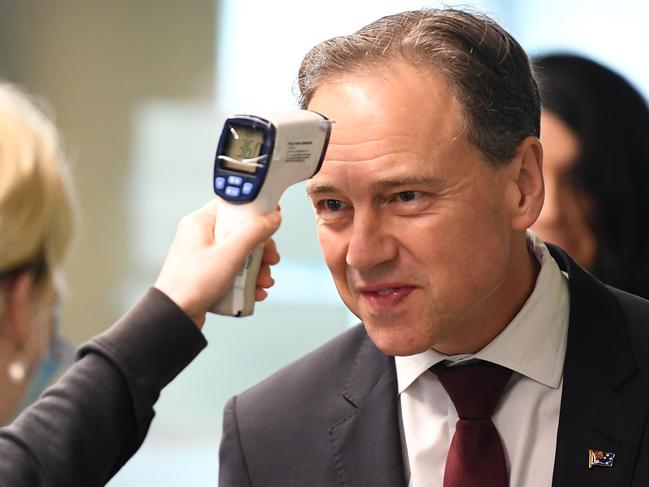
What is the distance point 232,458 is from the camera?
1.99 meters

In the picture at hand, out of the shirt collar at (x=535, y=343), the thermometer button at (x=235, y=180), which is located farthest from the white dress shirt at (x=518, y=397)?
the thermometer button at (x=235, y=180)

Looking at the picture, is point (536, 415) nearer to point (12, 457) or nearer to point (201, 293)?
point (201, 293)

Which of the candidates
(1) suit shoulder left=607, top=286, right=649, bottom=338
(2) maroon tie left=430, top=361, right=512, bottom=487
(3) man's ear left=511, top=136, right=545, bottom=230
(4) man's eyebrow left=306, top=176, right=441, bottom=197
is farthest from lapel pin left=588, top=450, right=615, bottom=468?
(4) man's eyebrow left=306, top=176, right=441, bottom=197

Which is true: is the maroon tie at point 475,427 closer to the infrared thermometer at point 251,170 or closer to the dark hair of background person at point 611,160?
the infrared thermometer at point 251,170

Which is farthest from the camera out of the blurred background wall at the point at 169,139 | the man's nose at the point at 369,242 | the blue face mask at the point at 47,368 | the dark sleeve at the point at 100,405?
the blurred background wall at the point at 169,139

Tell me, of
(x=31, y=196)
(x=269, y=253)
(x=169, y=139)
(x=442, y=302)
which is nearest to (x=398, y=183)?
(x=442, y=302)

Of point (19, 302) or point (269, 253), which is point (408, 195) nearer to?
point (269, 253)

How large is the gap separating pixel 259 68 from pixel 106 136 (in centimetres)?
96

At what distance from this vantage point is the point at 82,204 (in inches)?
236

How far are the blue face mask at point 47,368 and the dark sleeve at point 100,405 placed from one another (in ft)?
4.39

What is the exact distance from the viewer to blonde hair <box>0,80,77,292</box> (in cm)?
230

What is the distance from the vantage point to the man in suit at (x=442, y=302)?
5.85ft

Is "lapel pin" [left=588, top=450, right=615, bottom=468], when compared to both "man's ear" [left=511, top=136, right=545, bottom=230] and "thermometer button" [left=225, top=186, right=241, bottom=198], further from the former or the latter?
"thermometer button" [left=225, top=186, right=241, bottom=198]

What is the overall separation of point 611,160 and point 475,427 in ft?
4.61
